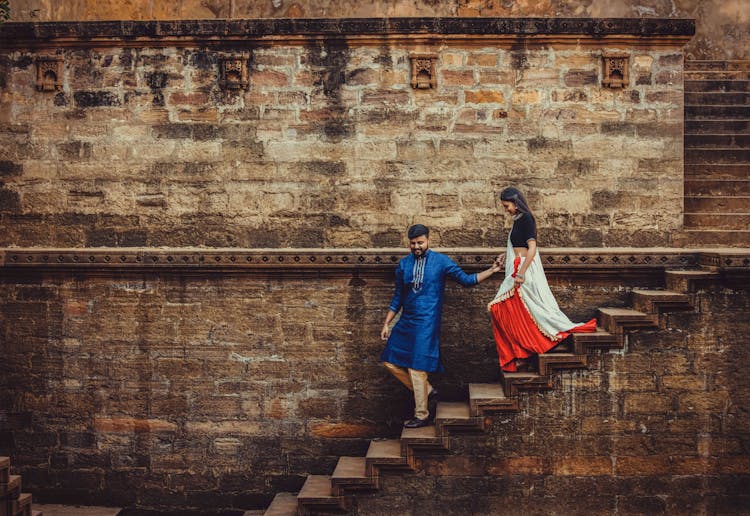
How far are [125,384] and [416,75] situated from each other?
14.5 ft

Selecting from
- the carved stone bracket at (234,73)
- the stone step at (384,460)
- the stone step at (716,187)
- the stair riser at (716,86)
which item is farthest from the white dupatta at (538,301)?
the stair riser at (716,86)

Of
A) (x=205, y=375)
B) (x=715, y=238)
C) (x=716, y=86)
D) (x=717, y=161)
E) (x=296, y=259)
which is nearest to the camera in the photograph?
(x=296, y=259)

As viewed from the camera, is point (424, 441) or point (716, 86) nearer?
point (424, 441)

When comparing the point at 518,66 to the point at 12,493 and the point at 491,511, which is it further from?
the point at 12,493

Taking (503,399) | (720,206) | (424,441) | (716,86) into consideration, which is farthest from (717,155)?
(424,441)

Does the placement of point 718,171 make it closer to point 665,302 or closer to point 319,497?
point 665,302

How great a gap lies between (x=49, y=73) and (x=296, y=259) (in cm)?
341

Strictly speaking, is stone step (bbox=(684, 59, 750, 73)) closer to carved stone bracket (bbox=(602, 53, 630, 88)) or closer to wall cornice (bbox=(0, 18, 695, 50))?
wall cornice (bbox=(0, 18, 695, 50))

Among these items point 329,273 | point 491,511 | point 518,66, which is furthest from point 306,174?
point 491,511

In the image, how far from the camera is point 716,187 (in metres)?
9.22

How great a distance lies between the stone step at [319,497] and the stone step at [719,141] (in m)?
6.03

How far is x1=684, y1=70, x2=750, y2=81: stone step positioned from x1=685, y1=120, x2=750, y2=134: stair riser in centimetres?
144

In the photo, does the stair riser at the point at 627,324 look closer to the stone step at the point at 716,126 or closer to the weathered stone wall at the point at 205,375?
the weathered stone wall at the point at 205,375

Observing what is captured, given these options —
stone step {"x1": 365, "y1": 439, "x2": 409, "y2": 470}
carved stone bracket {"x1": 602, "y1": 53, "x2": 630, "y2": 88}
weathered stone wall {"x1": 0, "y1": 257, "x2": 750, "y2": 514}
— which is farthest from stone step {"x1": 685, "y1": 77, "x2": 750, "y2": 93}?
stone step {"x1": 365, "y1": 439, "x2": 409, "y2": 470}
